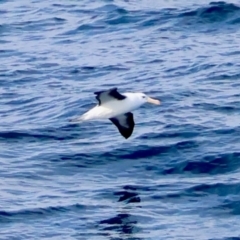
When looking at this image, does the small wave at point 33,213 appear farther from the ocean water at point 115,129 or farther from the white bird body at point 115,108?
the white bird body at point 115,108

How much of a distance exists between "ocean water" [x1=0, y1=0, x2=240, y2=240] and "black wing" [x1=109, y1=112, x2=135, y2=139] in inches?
29.3

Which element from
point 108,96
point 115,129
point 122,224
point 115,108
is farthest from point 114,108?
point 115,129

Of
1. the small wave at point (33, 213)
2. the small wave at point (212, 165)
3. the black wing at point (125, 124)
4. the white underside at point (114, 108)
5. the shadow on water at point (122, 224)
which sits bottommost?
the shadow on water at point (122, 224)

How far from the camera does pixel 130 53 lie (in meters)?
32.2

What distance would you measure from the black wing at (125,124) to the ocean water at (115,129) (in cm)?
74

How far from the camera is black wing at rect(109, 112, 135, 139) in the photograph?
24.7m

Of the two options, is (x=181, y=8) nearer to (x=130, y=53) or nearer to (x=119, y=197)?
(x=130, y=53)

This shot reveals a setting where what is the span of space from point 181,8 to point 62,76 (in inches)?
250

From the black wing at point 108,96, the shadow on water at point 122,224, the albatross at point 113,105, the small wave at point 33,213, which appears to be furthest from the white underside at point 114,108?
the small wave at point 33,213

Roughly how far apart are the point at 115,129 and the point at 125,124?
2295 mm

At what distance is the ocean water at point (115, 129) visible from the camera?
2230 cm

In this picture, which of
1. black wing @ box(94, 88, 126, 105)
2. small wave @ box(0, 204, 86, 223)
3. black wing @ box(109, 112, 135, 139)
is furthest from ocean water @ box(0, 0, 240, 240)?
black wing @ box(94, 88, 126, 105)

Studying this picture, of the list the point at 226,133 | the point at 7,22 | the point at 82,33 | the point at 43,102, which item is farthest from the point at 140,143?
the point at 7,22

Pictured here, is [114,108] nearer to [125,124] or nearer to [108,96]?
[108,96]
